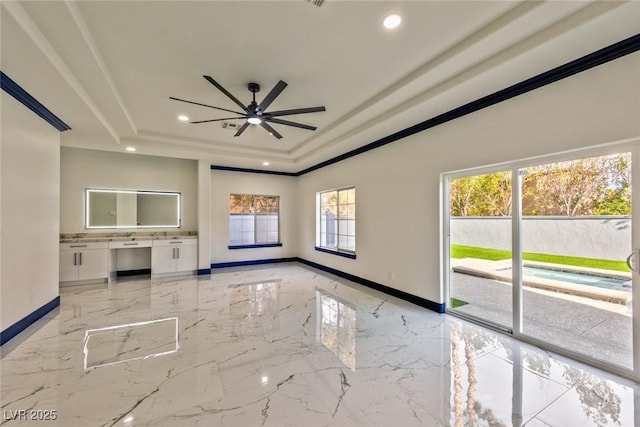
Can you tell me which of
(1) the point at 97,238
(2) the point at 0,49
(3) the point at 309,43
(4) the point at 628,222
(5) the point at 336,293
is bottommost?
(5) the point at 336,293

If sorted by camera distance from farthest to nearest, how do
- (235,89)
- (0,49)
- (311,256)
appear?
(311,256) → (235,89) → (0,49)

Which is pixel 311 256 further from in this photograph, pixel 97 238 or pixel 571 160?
pixel 571 160

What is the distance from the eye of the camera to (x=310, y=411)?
73.2 inches

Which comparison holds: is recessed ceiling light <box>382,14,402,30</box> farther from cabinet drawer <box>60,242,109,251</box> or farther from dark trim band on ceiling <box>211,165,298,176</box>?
cabinet drawer <box>60,242,109,251</box>

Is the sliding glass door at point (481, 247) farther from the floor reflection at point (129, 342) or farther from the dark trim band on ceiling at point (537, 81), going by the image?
the floor reflection at point (129, 342)

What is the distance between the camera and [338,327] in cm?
329

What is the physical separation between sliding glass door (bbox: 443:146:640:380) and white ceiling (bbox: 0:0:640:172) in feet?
3.52

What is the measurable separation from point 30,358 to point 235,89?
3461 mm

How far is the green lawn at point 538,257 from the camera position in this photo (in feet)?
7.84

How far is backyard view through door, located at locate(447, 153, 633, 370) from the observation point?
2.36m

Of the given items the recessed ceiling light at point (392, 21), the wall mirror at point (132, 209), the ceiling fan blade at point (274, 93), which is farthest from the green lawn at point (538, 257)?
the wall mirror at point (132, 209)

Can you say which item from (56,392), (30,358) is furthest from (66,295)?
(56,392)

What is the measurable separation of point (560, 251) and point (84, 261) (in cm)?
744

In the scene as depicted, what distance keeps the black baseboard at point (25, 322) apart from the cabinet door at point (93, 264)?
133 cm
